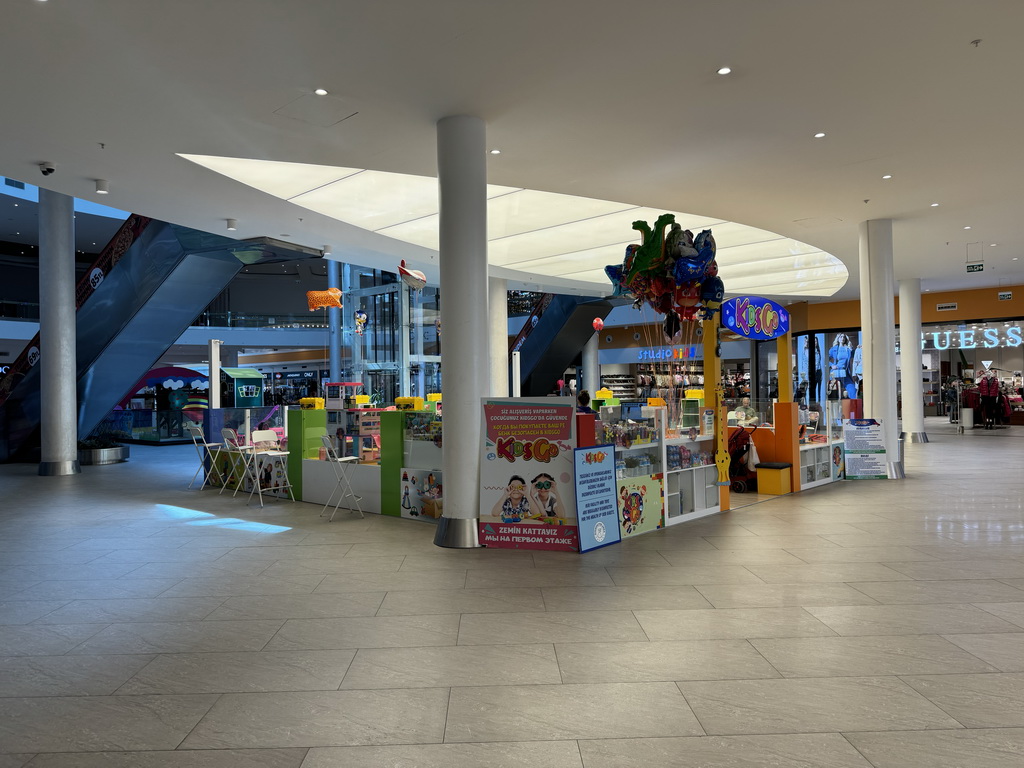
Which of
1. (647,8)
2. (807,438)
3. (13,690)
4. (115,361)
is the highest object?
→ (647,8)

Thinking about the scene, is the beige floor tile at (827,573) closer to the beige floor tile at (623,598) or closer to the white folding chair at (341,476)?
the beige floor tile at (623,598)

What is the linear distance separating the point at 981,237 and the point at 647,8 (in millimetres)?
9877

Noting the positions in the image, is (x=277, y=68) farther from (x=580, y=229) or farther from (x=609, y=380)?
(x=609, y=380)

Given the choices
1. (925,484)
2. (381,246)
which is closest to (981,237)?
(925,484)

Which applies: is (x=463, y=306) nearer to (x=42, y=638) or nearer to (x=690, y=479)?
(x=690, y=479)

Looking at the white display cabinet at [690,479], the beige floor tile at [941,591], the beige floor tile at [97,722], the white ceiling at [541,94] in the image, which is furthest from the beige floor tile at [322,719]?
the white display cabinet at [690,479]

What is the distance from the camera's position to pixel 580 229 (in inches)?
405

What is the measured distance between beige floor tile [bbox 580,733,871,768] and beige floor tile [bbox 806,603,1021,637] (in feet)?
4.41

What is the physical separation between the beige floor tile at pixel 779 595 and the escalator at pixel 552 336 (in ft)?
48.6

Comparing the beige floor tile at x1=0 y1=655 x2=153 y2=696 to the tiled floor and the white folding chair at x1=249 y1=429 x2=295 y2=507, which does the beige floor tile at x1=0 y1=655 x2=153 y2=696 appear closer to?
the tiled floor

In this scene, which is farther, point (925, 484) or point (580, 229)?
point (580, 229)

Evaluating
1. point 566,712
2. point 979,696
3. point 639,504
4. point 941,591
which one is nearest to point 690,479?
point 639,504

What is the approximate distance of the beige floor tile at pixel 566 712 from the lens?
274 centimetres

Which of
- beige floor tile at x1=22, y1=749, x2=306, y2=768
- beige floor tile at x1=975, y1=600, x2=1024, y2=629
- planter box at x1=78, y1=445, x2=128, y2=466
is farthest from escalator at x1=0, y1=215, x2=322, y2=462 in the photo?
beige floor tile at x1=975, y1=600, x2=1024, y2=629
